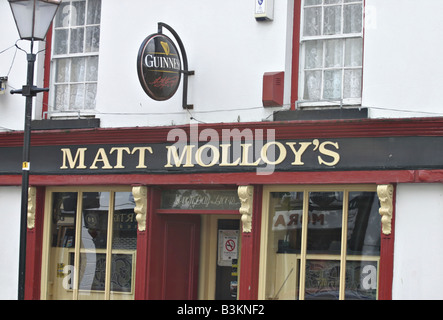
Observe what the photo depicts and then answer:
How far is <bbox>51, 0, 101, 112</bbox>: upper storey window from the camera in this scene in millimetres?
13906

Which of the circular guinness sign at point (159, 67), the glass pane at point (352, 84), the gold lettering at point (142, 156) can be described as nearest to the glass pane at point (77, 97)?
the gold lettering at point (142, 156)

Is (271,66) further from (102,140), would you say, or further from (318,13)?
(102,140)

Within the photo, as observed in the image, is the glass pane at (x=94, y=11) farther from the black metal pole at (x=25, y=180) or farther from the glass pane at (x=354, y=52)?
the glass pane at (x=354, y=52)

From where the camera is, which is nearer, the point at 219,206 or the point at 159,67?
the point at 159,67

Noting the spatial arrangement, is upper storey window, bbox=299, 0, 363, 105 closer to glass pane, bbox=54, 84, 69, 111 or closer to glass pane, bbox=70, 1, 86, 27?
glass pane, bbox=70, 1, 86, 27

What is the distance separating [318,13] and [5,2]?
5.74 m

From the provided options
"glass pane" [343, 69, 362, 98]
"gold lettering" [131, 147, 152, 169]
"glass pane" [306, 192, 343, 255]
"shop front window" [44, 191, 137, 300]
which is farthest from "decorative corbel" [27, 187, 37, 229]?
"glass pane" [343, 69, 362, 98]

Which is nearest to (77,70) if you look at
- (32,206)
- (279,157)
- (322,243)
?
(32,206)

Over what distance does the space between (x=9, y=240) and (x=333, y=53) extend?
20.7ft

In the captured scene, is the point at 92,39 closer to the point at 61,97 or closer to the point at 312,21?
the point at 61,97

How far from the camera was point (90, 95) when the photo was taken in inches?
546

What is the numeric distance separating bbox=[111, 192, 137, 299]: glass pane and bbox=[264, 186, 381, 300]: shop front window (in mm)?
2360

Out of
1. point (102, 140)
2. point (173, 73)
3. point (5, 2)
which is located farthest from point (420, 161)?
point (5, 2)

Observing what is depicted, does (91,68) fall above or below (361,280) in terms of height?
above
